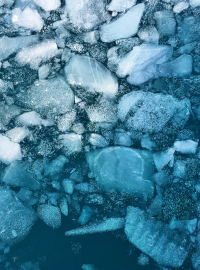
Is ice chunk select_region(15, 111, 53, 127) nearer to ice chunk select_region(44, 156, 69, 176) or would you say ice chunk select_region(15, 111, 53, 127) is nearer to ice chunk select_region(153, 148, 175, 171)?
ice chunk select_region(44, 156, 69, 176)

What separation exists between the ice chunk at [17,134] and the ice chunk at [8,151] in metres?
0.03

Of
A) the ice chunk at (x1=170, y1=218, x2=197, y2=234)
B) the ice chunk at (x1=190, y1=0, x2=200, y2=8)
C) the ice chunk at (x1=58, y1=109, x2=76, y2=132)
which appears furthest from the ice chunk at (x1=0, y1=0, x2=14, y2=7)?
the ice chunk at (x1=170, y1=218, x2=197, y2=234)

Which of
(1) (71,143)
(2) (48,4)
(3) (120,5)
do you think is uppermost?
(2) (48,4)

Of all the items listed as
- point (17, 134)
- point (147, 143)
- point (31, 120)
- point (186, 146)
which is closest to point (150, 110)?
point (147, 143)

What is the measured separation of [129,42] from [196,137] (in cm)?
73

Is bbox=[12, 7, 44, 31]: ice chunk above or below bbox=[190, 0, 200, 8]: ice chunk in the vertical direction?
above

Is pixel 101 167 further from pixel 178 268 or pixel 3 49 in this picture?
pixel 3 49

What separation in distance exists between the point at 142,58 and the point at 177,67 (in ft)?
0.77

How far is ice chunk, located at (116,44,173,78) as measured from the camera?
1.23 metres

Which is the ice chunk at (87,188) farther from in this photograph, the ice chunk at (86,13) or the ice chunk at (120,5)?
the ice chunk at (120,5)

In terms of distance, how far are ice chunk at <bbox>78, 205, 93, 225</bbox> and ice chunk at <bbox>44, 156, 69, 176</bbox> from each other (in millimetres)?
309

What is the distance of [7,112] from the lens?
1.26m

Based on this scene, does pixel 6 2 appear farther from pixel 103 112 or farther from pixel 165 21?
pixel 165 21

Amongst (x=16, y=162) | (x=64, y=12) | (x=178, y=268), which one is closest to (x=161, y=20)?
(x=64, y=12)
